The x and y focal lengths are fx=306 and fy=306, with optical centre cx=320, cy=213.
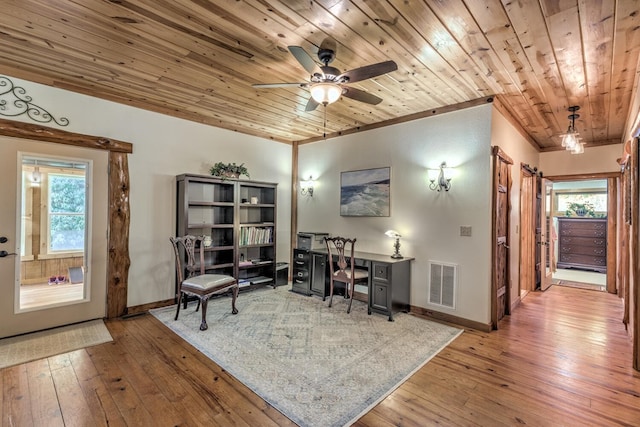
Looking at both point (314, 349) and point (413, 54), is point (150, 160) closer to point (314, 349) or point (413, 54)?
point (314, 349)

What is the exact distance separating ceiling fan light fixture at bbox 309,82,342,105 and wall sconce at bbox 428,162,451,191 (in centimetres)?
206

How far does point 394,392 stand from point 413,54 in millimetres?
2804

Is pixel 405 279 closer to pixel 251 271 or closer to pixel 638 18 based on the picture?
pixel 251 271

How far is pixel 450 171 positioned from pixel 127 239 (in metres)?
4.26

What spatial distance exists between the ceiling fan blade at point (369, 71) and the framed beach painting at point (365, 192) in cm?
231

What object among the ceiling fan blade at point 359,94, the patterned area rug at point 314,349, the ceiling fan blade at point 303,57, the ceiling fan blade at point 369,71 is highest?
the ceiling fan blade at point 303,57

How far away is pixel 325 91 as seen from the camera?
2520mm

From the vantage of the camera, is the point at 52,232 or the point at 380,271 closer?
the point at 52,232

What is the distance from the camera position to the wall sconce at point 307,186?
5.76m

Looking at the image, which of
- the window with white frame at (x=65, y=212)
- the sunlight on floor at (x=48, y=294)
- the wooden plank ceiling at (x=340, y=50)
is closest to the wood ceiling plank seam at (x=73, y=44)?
the wooden plank ceiling at (x=340, y=50)

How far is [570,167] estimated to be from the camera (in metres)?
5.77

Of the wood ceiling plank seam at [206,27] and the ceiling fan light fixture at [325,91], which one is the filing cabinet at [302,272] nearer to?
the ceiling fan light fixture at [325,91]

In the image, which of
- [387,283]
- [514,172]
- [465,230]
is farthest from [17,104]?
[514,172]

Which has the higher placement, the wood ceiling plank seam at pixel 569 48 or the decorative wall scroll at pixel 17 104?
the wood ceiling plank seam at pixel 569 48
